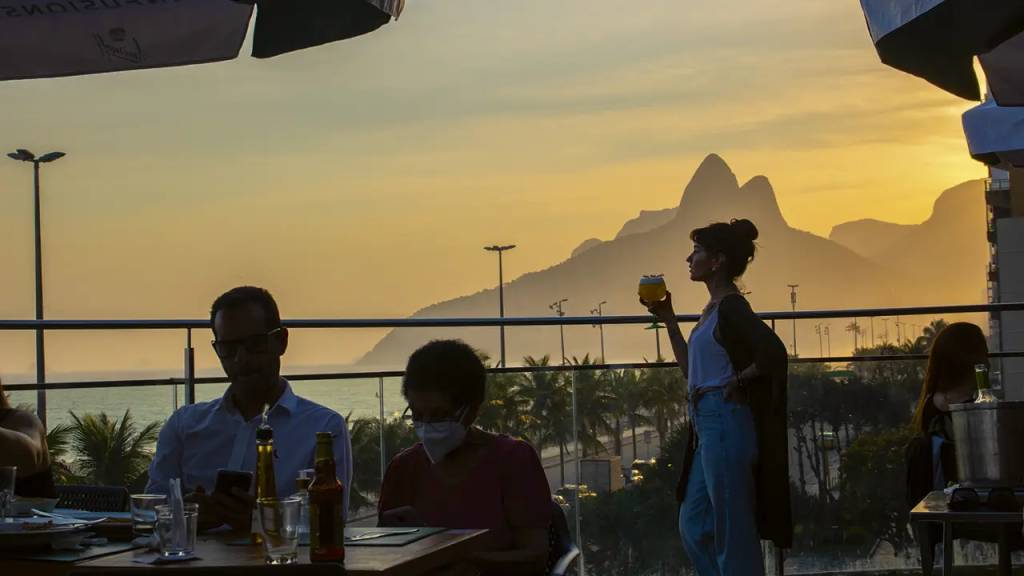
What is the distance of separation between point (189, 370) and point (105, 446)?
882 mm

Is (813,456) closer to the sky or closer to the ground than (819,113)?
closer to the ground

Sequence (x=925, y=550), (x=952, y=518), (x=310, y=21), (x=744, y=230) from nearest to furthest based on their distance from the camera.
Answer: (x=952, y=518)
(x=310, y=21)
(x=925, y=550)
(x=744, y=230)

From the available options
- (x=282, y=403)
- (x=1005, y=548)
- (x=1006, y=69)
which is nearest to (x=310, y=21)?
(x=282, y=403)

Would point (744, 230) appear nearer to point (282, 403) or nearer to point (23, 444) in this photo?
point (282, 403)

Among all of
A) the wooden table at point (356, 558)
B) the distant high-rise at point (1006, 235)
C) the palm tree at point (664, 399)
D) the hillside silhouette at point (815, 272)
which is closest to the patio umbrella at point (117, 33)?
the wooden table at point (356, 558)

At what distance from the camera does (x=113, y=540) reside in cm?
280

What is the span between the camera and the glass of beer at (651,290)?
575cm

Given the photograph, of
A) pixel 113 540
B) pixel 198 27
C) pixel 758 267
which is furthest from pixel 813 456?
pixel 758 267

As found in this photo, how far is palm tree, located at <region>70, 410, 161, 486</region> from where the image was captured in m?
5.82

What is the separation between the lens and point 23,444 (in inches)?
141

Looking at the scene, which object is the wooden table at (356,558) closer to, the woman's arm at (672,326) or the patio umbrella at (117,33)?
the patio umbrella at (117,33)

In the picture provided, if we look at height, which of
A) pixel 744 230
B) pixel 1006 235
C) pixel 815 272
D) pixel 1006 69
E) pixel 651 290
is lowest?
pixel 651 290

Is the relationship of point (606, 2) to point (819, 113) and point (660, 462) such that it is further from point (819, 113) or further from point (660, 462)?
point (819, 113)

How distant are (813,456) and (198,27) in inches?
138
